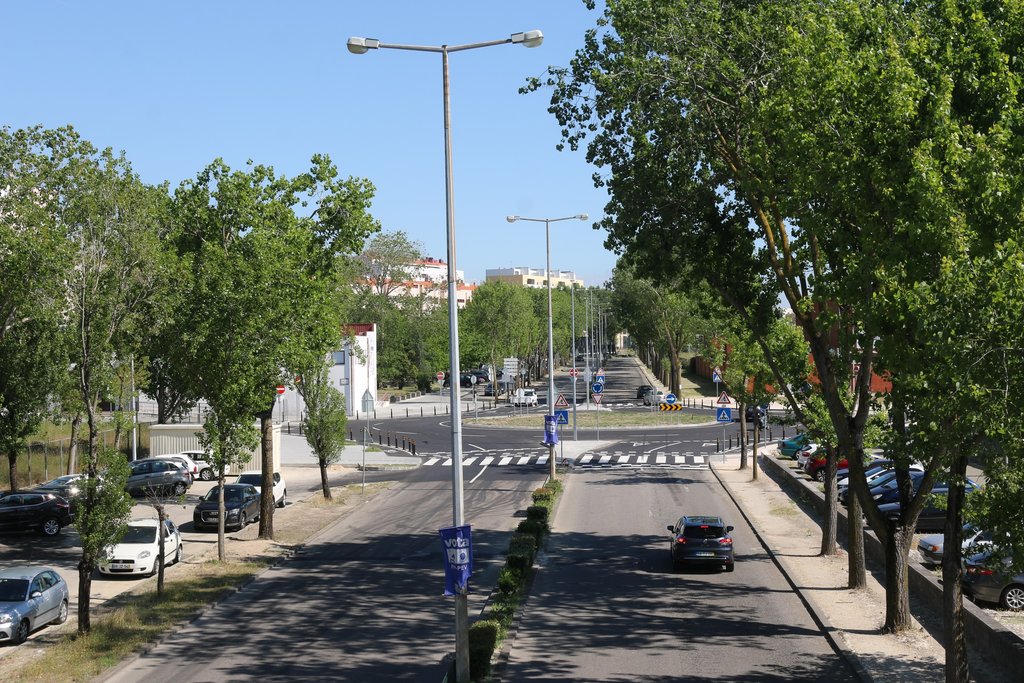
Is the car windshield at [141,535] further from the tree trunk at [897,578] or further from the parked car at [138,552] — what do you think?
the tree trunk at [897,578]

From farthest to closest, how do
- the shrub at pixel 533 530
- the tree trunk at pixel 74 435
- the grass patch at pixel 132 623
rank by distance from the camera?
the shrub at pixel 533 530 < the tree trunk at pixel 74 435 < the grass patch at pixel 132 623

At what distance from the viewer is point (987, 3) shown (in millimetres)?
15539

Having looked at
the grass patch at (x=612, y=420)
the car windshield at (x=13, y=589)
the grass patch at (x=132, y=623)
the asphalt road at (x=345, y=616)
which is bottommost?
the asphalt road at (x=345, y=616)

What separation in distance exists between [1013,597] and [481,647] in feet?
36.4

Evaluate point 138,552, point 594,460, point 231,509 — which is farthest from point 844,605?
point 594,460

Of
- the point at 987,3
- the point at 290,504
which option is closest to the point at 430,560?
the point at 290,504

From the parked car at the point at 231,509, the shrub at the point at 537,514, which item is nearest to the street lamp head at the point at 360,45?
the shrub at the point at 537,514

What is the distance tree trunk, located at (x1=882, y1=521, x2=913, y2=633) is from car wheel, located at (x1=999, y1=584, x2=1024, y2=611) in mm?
2700

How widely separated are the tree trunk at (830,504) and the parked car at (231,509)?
706 inches

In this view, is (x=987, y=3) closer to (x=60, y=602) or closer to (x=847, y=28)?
(x=847, y=28)

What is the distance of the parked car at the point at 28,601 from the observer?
19.1 metres

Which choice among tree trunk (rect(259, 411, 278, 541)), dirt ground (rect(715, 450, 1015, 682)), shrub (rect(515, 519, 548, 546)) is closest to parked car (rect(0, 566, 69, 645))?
tree trunk (rect(259, 411, 278, 541))

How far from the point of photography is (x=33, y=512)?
31859mm

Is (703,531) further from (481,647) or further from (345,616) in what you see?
(481,647)
